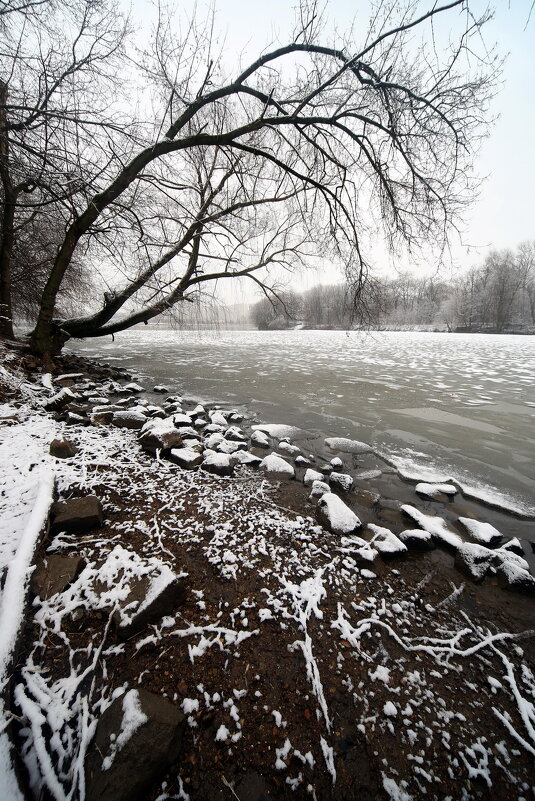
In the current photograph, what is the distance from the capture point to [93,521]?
2.04 metres

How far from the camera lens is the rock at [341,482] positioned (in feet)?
9.45

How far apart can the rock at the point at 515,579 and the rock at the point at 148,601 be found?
2076 millimetres

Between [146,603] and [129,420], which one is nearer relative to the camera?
[146,603]

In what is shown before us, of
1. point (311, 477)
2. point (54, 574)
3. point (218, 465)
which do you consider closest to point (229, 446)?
point (218, 465)

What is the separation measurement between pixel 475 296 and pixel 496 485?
169 ft

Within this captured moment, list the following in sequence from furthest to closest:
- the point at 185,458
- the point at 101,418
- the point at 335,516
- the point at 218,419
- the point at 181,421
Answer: the point at 218,419
the point at 181,421
the point at 101,418
the point at 185,458
the point at 335,516

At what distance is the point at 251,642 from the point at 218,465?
165 cm

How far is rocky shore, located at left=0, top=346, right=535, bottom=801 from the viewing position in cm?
104

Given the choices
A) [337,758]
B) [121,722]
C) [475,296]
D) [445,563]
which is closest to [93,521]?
[121,722]

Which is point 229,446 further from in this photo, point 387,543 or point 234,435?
point 387,543

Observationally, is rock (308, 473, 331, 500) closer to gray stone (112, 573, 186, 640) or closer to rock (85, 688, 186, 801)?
gray stone (112, 573, 186, 640)

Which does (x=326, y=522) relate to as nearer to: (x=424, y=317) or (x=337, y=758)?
(x=337, y=758)

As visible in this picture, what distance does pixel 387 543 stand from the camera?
83.8 inches

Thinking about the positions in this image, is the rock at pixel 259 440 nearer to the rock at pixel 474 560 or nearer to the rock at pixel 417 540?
the rock at pixel 417 540
